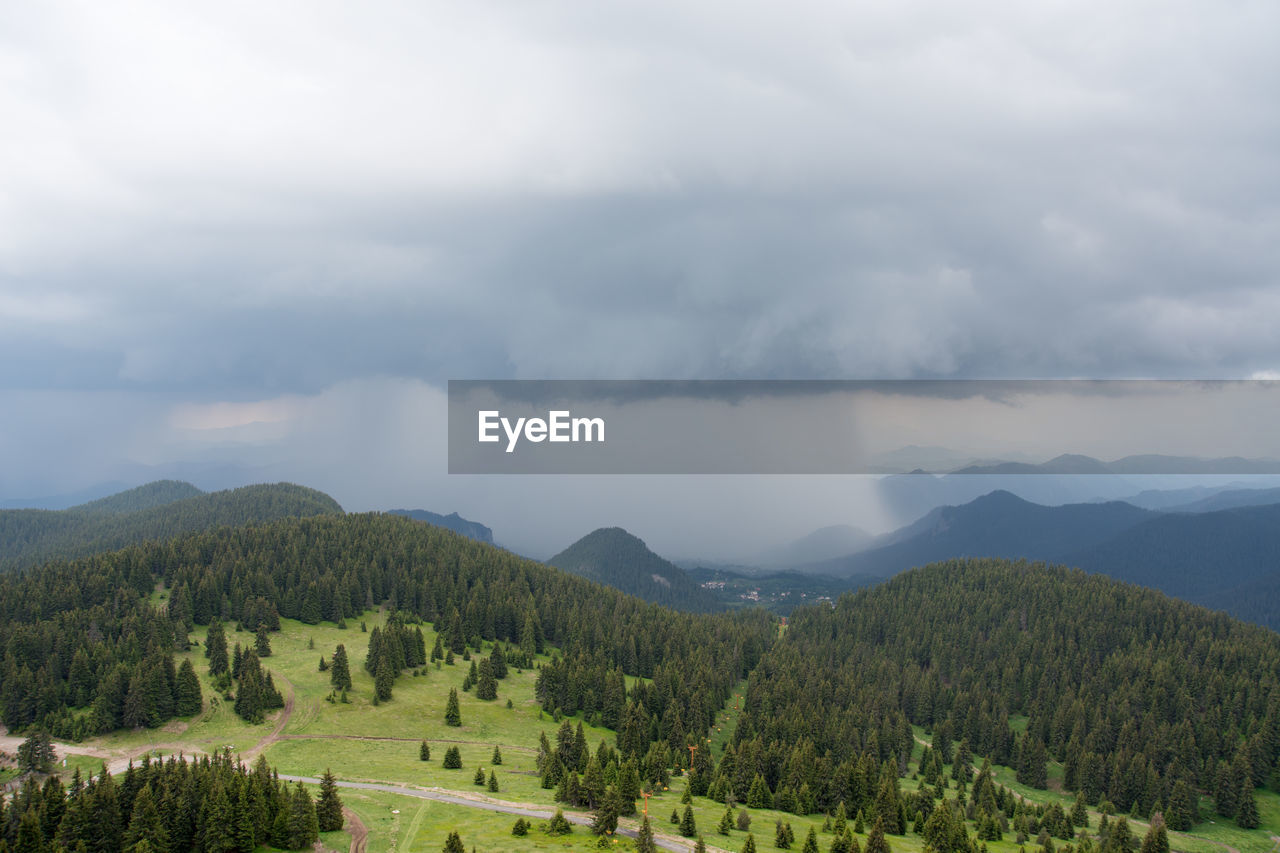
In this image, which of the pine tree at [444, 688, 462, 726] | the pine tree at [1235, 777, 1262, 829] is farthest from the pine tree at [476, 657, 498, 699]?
the pine tree at [1235, 777, 1262, 829]

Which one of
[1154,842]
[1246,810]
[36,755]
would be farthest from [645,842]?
[1246,810]

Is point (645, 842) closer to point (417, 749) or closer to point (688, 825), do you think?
point (688, 825)

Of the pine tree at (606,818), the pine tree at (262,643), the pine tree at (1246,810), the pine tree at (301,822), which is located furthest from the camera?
the pine tree at (262,643)

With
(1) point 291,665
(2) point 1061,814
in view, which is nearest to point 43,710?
(1) point 291,665

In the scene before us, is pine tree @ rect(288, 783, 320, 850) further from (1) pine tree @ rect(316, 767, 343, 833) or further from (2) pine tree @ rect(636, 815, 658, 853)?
(2) pine tree @ rect(636, 815, 658, 853)

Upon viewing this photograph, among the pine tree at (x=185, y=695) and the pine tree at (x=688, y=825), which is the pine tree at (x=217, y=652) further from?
the pine tree at (x=688, y=825)

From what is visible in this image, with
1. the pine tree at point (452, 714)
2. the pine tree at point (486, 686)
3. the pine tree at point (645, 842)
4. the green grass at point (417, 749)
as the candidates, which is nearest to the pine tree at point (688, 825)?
the green grass at point (417, 749)

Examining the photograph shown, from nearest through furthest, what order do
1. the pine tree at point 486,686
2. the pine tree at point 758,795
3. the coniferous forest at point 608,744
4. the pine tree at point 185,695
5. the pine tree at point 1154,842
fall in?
the coniferous forest at point 608,744 → the pine tree at point 1154,842 → the pine tree at point 758,795 → the pine tree at point 185,695 → the pine tree at point 486,686

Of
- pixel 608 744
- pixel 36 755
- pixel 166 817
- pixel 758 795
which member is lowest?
pixel 608 744
